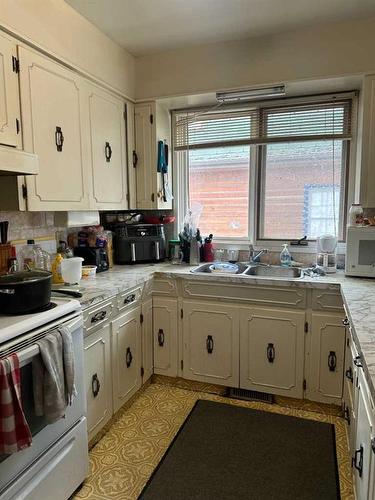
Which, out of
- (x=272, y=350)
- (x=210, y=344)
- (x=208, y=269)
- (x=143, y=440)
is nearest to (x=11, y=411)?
(x=143, y=440)

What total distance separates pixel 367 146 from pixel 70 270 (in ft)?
6.81

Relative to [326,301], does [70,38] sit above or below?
above

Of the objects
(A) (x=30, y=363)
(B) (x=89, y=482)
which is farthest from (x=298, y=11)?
(B) (x=89, y=482)

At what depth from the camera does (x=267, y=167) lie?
2967mm

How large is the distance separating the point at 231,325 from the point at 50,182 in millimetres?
1504

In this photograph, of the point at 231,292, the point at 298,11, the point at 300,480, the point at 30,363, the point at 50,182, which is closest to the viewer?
the point at 30,363

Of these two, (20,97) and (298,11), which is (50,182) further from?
(298,11)

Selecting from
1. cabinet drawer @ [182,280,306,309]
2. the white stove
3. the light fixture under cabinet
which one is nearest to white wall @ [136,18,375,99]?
the light fixture under cabinet

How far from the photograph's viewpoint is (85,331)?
183 cm

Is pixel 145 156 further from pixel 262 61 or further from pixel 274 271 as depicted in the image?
pixel 274 271

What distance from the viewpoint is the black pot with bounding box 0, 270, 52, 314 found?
1.40 m

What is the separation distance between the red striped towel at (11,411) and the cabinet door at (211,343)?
4.82 feet

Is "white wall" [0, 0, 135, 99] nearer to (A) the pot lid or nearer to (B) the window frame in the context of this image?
(B) the window frame

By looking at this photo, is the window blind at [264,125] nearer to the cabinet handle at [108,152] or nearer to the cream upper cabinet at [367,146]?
the cream upper cabinet at [367,146]
